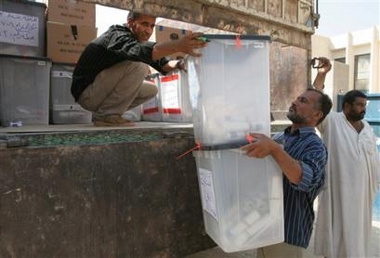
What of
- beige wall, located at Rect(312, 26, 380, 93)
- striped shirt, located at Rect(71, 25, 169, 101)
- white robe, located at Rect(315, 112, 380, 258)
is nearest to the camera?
striped shirt, located at Rect(71, 25, 169, 101)

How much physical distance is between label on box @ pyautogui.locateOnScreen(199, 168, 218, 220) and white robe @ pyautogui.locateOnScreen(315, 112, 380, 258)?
1.48m

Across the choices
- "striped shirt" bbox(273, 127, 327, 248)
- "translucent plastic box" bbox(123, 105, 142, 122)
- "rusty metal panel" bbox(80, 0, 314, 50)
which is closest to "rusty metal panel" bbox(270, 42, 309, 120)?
"rusty metal panel" bbox(80, 0, 314, 50)

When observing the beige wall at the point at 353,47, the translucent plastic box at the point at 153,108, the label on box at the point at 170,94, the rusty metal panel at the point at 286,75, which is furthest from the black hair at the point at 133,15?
the beige wall at the point at 353,47

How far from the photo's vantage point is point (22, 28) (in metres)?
3.02

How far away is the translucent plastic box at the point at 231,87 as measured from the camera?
1494 millimetres

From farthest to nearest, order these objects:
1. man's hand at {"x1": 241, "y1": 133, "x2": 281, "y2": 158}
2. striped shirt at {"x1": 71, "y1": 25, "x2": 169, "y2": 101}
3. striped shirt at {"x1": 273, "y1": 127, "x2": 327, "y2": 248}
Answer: striped shirt at {"x1": 71, "y1": 25, "x2": 169, "y2": 101} < striped shirt at {"x1": 273, "y1": 127, "x2": 327, "y2": 248} < man's hand at {"x1": 241, "y1": 133, "x2": 281, "y2": 158}

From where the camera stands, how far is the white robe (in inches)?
110

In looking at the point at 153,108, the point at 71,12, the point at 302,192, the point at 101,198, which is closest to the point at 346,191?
the point at 302,192

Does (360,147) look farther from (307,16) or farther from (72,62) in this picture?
(72,62)

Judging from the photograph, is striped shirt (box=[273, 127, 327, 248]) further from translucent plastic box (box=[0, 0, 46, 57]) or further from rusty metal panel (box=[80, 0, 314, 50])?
translucent plastic box (box=[0, 0, 46, 57])

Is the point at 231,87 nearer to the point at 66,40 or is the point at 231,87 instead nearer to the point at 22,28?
the point at 66,40

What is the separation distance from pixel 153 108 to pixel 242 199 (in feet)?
6.82

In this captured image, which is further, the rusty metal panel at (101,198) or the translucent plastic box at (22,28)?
the translucent plastic box at (22,28)

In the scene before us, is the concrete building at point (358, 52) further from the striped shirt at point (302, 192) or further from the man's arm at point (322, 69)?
the striped shirt at point (302, 192)
